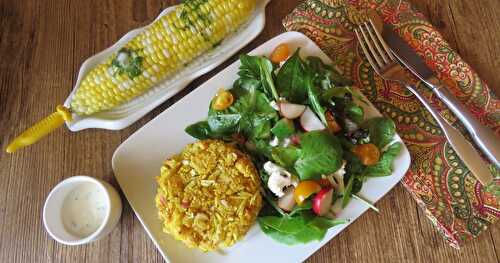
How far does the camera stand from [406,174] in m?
1.39

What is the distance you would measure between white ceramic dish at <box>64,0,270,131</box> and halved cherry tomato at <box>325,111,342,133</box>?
442 mm

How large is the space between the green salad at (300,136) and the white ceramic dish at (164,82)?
0.18 metres

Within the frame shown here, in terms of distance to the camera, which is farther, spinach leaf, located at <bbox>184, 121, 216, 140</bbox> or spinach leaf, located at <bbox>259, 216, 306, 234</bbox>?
spinach leaf, located at <bbox>184, 121, 216, 140</bbox>

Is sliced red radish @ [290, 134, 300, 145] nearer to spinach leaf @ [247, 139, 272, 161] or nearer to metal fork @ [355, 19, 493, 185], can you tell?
spinach leaf @ [247, 139, 272, 161]

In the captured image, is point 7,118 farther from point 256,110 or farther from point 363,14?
point 363,14

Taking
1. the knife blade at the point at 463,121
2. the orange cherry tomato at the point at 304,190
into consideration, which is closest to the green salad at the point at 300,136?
the orange cherry tomato at the point at 304,190

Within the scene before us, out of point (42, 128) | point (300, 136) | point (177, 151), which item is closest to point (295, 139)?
point (300, 136)

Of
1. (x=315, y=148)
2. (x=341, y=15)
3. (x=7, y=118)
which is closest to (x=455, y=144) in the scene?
(x=315, y=148)

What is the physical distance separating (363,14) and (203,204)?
37.4 inches

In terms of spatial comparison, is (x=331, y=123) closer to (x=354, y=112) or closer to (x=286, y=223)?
(x=354, y=112)

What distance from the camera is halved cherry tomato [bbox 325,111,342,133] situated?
1329mm

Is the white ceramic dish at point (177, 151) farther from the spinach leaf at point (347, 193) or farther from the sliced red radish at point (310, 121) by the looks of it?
the sliced red radish at point (310, 121)

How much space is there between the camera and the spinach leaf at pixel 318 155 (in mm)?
1227

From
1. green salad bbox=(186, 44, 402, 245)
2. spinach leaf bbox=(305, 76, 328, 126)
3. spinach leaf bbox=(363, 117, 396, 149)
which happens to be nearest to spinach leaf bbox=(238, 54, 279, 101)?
green salad bbox=(186, 44, 402, 245)
